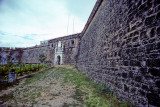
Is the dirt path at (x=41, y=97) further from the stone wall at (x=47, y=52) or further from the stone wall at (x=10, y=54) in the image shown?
the stone wall at (x=10, y=54)

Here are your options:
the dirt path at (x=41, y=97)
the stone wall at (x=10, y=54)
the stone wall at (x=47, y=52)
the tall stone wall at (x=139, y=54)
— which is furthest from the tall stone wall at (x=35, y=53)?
the tall stone wall at (x=139, y=54)

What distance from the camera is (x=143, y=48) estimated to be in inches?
75.9

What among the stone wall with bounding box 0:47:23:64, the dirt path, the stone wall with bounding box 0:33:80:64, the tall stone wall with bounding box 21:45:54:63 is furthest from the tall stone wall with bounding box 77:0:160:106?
the stone wall with bounding box 0:47:23:64

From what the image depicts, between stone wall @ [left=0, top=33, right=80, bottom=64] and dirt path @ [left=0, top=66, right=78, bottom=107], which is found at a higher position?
stone wall @ [left=0, top=33, right=80, bottom=64]

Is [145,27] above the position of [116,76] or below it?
above

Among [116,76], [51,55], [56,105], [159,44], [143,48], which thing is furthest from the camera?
[51,55]

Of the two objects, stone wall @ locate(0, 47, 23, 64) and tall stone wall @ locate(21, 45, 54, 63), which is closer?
tall stone wall @ locate(21, 45, 54, 63)

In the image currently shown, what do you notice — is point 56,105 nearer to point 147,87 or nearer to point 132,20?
point 147,87

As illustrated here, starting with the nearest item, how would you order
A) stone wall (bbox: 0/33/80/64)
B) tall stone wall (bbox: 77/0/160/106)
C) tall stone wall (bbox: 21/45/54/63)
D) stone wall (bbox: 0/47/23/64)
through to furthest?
tall stone wall (bbox: 77/0/160/106), stone wall (bbox: 0/33/80/64), tall stone wall (bbox: 21/45/54/63), stone wall (bbox: 0/47/23/64)

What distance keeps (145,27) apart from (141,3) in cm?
67

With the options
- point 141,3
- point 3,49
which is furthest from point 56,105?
point 3,49

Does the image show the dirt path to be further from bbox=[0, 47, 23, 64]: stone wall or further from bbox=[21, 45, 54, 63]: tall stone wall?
bbox=[0, 47, 23, 64]: stone wall

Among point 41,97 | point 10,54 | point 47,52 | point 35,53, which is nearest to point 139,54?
point 41,97

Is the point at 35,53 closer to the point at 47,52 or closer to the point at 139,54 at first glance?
the point at 47,52
